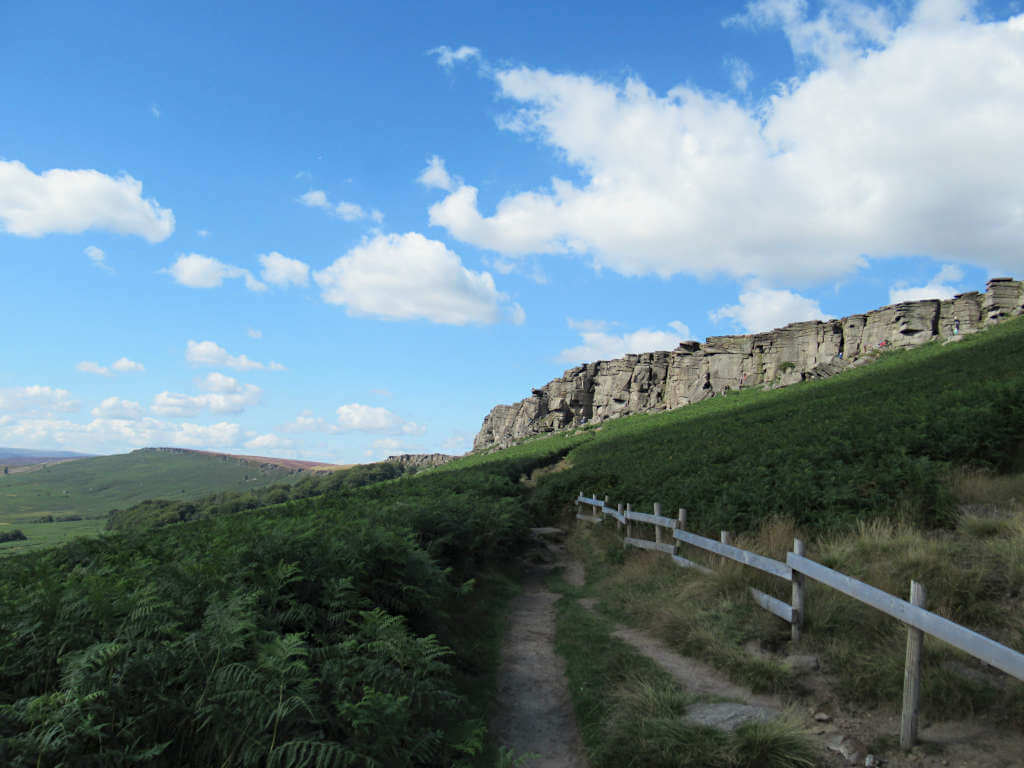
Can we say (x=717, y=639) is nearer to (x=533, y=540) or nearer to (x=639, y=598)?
(x=639, y=598)

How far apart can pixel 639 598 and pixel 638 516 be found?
3286 mm

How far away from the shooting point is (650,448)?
76.6 feet

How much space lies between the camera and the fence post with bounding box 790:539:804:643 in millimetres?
6414

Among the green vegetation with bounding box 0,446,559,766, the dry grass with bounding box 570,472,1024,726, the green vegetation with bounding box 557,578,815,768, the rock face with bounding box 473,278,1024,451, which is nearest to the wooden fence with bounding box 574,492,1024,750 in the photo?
the dry grass with bounding box 570,472,1024,726

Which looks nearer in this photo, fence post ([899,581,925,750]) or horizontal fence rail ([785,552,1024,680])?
horizontal fence rail ([785,552,1024,680])

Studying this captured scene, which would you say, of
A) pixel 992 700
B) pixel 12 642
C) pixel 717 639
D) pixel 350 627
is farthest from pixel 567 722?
pixel 12 642

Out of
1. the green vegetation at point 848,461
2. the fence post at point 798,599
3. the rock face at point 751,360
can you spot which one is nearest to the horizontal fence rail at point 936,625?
the fence post at point 798,599

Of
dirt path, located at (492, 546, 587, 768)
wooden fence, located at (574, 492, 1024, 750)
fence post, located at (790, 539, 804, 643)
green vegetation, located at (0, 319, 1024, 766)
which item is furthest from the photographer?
fence post, located at (790, 539, 804, 643)

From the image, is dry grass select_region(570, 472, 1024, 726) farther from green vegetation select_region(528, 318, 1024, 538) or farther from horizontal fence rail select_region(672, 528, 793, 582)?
green vegetation select_region(528, 318, 1024, 538)

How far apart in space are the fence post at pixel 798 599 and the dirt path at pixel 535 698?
113 inches

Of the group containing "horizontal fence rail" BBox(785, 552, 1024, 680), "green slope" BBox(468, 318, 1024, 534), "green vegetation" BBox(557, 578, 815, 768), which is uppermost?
"green slope" BBox(468, 318, 1024, 534)

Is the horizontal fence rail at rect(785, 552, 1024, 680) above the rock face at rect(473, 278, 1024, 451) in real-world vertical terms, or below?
below

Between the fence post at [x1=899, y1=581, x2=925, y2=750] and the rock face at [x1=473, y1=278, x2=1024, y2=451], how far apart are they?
4557 cm

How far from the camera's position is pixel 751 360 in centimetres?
6462
